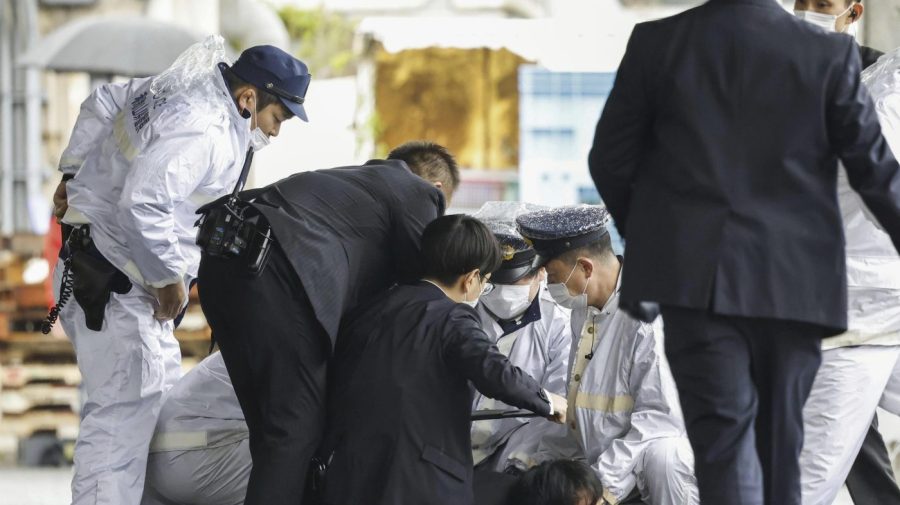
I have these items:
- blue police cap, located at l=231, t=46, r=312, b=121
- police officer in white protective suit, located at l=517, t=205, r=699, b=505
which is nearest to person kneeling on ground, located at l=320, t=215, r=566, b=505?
police officer in white protective suit, located at l=517, t=205, r=699, b=505

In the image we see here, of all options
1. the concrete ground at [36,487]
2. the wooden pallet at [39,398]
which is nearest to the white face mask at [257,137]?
the concrete ground at [36,487]

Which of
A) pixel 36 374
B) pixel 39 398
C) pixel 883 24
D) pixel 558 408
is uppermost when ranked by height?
pixel 883 24

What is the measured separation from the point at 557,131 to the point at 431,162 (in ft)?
16.1

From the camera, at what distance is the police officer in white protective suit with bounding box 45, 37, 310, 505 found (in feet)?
17.7

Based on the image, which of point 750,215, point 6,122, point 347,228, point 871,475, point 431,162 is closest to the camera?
point 750,215

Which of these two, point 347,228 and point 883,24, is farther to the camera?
point 883,24

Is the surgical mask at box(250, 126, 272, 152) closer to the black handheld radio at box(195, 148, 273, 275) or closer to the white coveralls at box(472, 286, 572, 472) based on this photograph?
the black handheld radio at box(195, 148, 273, 275)

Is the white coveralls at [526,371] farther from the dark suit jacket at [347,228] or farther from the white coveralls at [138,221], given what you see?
the white coveralls at [138,221]

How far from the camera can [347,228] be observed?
4.92 m

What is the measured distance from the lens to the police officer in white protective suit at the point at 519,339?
18.1 feet

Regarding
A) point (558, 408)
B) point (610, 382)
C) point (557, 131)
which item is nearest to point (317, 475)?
point (558, 408)

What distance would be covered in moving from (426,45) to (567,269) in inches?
226

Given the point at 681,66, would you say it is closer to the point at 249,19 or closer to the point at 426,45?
the point at 426,45

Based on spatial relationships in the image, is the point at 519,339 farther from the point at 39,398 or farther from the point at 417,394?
the point at 39,398
